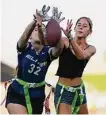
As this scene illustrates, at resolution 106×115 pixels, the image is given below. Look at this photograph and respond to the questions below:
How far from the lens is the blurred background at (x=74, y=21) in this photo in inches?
274

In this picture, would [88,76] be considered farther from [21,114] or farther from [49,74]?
[21,114]

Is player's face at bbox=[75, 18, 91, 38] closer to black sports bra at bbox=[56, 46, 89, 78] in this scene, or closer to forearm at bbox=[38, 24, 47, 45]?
black sports bra at bbox=[56, 46, 89, 78]

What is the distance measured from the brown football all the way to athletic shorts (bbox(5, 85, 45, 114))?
57cm

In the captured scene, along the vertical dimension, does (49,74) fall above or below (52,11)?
below

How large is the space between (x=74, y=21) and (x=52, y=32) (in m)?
2.71

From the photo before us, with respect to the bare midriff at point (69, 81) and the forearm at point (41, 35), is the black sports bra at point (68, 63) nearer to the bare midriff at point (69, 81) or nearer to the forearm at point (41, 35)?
the bare midriff at point (69, 81)

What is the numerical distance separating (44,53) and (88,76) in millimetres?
3357

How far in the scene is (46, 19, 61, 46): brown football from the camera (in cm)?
412

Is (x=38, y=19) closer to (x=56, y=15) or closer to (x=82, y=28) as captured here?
(x=56, y=15)

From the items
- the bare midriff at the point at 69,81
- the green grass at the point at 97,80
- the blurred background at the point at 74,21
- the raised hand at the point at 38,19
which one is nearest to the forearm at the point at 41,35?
the raised hand at the point at 38,19

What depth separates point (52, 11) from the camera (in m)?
4.34

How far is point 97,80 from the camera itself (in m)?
7.39

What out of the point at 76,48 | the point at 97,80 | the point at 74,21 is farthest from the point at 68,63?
the point at 97,80

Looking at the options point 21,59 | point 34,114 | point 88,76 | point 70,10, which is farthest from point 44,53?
point 88,76
